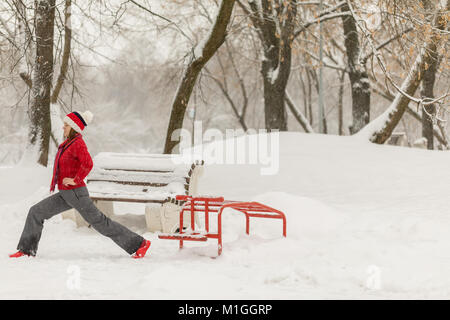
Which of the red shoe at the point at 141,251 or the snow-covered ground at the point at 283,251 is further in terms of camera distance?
the red shoe at the point at 141,251

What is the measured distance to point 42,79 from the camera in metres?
11.4

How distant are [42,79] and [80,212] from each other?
6124 millimetres

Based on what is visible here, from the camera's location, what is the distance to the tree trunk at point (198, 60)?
35.3 feet

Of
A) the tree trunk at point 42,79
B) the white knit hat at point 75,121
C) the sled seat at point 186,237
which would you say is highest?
the tree trunk at point 42,79

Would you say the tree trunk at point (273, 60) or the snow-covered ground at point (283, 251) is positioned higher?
the tree trunk at point (273, 60)

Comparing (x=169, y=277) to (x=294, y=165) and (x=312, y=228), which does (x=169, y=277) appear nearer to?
(x=312, y=228)

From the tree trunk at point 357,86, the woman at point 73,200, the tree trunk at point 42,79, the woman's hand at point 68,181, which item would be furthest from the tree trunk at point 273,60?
the woman's hand at point 68,181

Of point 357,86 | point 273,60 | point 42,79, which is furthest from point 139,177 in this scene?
point 357,86

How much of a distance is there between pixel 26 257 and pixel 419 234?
419 cm

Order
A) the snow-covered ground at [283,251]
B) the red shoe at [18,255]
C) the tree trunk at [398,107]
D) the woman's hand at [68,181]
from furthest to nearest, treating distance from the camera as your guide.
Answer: the tree trunk at [398,107]
the red shoe at [18,255]
the woman's hand at [68,181]
the snow-covered ground at [283,251]

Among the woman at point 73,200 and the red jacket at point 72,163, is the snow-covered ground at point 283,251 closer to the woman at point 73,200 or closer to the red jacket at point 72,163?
the woman at point 73,200

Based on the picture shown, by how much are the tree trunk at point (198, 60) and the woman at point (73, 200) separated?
5.21m

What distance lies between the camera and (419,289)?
4734mm

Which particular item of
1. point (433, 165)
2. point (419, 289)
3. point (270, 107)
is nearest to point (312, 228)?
point (419, 289)
